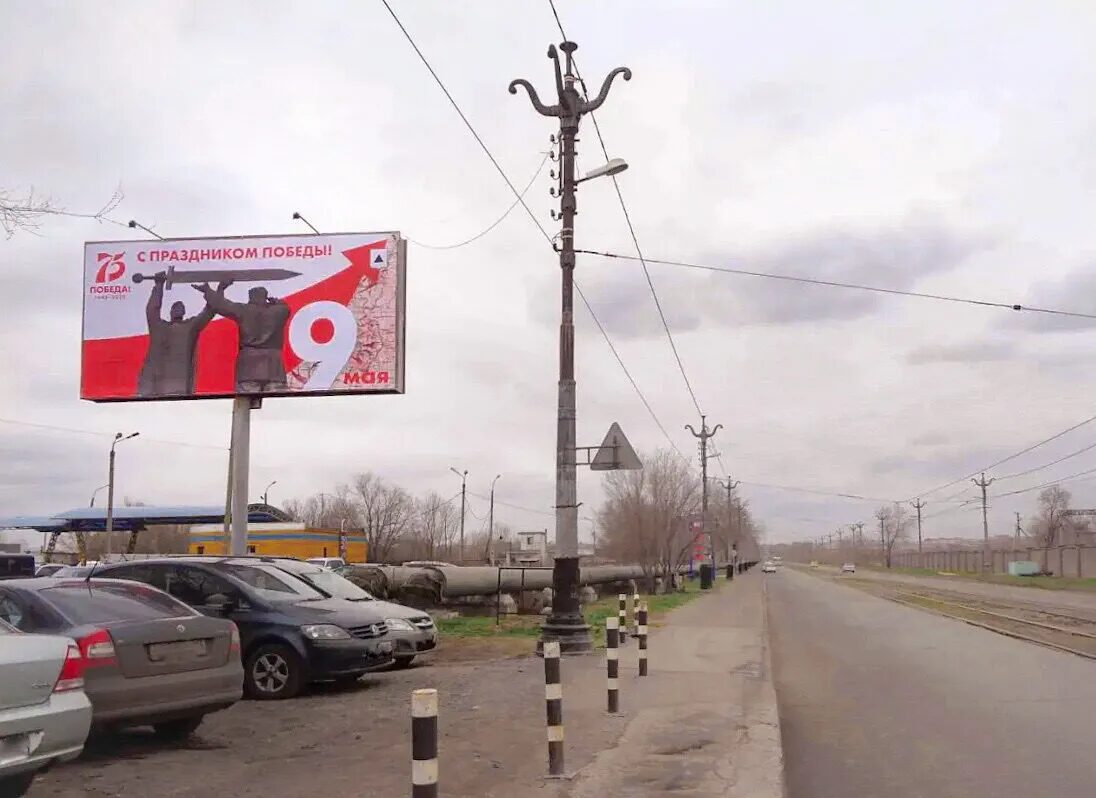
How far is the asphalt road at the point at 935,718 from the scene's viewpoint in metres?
6.92

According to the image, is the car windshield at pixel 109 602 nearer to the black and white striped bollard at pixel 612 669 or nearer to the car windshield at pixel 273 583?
the car windshield at pixel 273 583

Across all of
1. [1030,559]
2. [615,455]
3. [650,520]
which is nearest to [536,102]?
[615,455]

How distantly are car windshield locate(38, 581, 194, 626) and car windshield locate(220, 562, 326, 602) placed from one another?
296 cm

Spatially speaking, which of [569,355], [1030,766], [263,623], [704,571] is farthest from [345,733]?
[704,571]

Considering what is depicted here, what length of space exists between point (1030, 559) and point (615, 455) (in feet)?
220

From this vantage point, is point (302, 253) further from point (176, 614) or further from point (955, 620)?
point (955, 620)

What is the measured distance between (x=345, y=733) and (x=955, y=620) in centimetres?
1853

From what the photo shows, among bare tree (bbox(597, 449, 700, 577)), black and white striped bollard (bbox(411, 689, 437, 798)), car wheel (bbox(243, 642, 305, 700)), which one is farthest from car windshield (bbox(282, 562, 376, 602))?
bare tree (bbox(597, 449, 700, 577))

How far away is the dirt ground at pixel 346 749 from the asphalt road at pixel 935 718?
6.56ft

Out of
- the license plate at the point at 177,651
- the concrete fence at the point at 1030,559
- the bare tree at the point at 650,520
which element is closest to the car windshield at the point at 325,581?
the license plate at the point at 177,651

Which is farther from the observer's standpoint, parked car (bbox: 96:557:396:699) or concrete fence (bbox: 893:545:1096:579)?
concrete fence (bbox: 893:545:1096:579)

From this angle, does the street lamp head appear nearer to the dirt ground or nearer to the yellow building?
the dirt ground

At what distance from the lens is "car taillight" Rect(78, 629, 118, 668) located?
7.16 meters

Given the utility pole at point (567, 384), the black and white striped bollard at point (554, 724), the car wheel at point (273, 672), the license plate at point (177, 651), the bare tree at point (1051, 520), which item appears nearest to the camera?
the black and white striped bollard at point (554, 724)
